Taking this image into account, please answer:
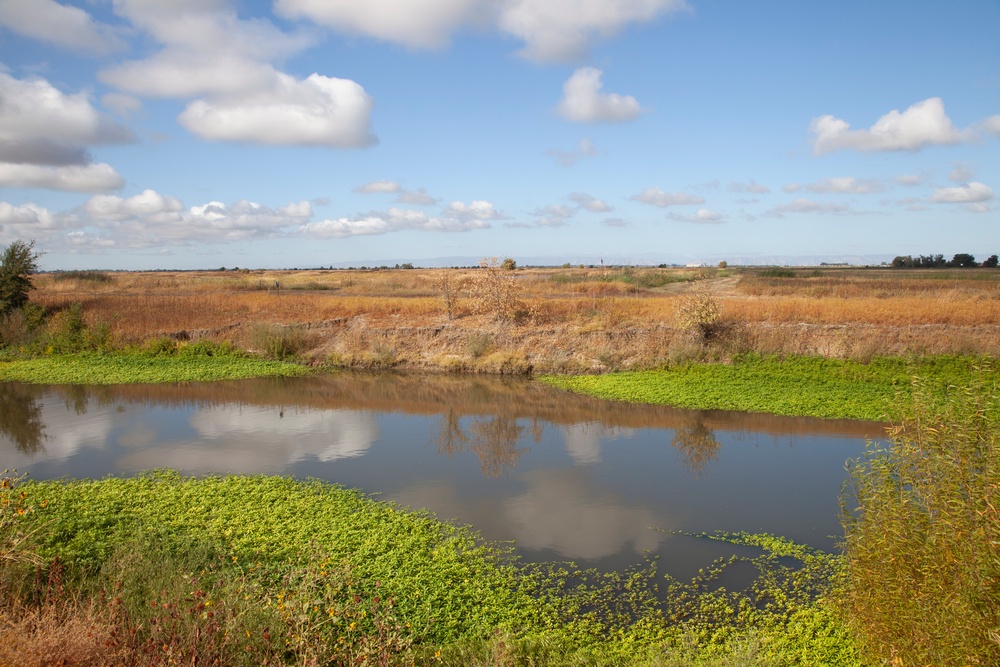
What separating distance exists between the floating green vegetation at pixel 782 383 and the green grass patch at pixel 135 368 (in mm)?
11380

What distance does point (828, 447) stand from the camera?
564 inches

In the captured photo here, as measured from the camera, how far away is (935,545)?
5.09 meters

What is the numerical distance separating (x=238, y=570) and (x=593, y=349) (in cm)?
1811

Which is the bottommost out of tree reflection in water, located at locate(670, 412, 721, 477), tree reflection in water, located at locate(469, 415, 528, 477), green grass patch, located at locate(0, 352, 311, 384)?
tree reflection in water, located at locate(469, 415, 528, 477)

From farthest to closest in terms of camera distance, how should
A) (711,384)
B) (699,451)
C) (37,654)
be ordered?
(711,384)
(699,451)
(37,654)

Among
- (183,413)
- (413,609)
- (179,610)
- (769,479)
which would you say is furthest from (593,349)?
(179,610)

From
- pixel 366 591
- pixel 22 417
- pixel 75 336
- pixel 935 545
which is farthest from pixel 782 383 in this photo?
pixel 75 336

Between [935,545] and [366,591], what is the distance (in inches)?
221

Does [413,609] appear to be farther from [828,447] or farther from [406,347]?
[406,347]

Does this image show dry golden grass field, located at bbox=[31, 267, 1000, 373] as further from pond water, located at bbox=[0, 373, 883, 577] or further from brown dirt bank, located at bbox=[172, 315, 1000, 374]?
pond water, located at bbox=[0, 373, 883, 577]

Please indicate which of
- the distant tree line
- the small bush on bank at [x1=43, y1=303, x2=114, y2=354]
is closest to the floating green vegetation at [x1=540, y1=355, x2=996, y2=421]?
the small bush on bank at [x1=43, y1=303, x2=114, y2=354]

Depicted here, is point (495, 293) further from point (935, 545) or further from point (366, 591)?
point (935, 545)

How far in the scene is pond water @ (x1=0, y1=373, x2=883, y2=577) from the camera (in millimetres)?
10156

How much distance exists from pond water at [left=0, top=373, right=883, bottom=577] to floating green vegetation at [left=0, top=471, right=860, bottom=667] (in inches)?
33.2
